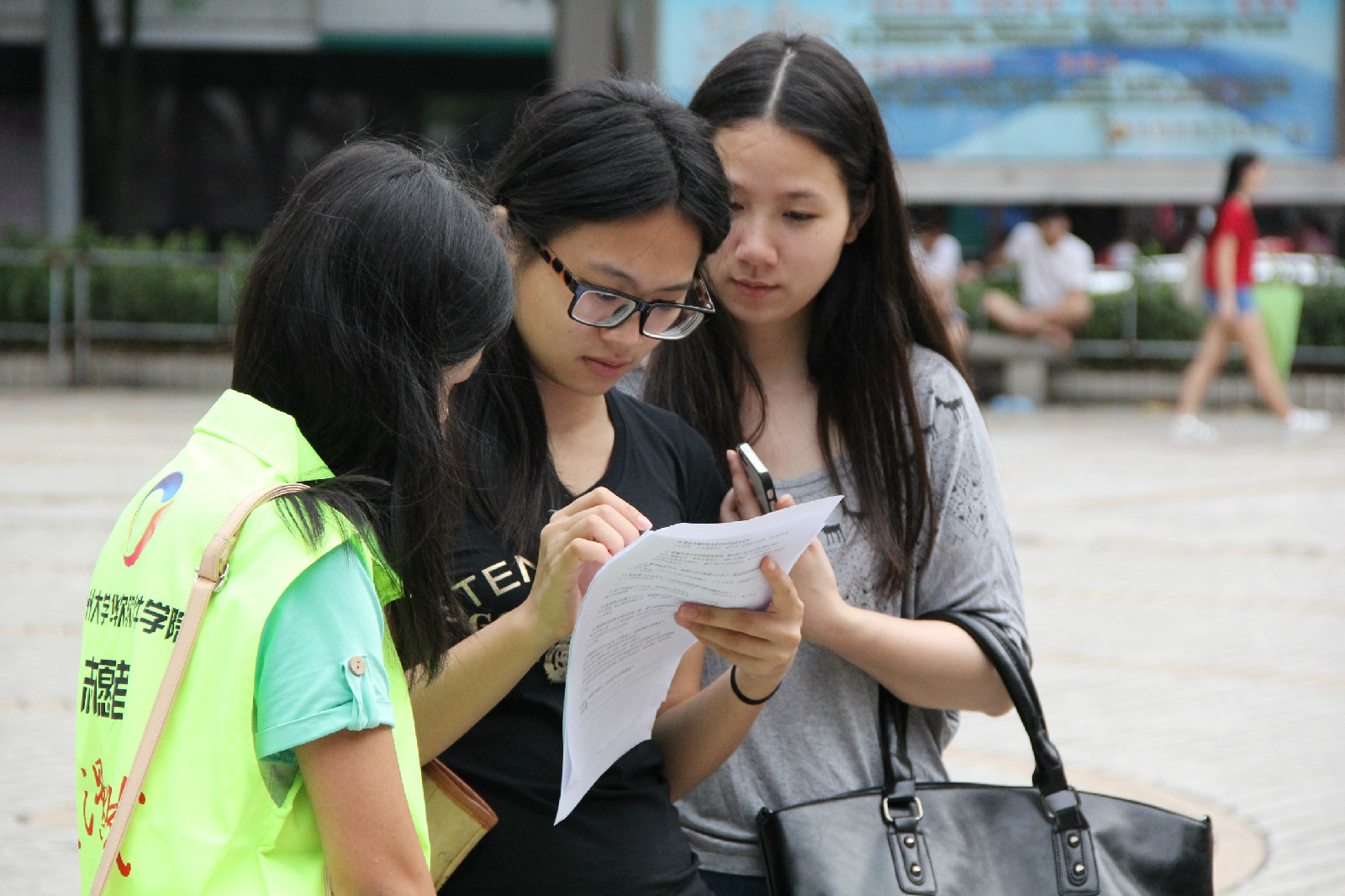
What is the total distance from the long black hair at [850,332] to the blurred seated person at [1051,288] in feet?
40.9

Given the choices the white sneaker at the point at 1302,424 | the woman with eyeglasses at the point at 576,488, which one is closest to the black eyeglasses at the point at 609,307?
the woman with eyeglasses at the point at 576,488

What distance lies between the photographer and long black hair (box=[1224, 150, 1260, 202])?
11.4 m

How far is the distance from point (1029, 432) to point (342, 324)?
432 inches

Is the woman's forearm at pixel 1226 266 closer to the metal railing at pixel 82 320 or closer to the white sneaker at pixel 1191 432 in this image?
the white sneaker at pixel 1191 432

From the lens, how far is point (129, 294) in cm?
1507

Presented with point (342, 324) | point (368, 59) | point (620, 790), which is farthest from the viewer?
point (368, 59)

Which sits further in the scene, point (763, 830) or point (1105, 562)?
point (1105, 562)

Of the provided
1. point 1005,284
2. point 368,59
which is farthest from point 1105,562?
Answer: point 368,59

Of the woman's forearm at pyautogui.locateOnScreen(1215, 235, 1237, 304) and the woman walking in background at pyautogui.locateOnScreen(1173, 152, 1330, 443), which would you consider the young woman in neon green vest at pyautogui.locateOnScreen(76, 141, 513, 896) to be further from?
the woman's forearm at pyautogui.locateOnScreen(1215, 235, 1237, 304)

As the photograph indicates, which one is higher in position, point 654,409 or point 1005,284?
point 654,409

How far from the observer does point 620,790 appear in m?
1.74

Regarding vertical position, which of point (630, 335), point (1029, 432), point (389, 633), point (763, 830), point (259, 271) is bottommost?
point (1029, 432)

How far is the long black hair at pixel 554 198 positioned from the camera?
68.1 inches

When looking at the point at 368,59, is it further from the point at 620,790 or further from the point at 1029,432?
the point at 620,790
